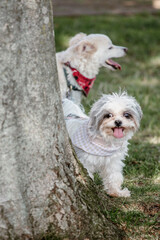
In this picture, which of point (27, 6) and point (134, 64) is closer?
point (27, 6)

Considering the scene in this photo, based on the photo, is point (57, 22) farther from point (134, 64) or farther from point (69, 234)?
point (69, 234)

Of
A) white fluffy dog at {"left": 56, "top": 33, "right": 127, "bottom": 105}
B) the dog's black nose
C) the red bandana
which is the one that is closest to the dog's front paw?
the dog's black nose

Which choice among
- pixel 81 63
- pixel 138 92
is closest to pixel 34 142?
pixel 81 63

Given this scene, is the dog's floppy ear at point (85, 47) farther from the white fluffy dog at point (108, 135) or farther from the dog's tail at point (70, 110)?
the white fluffy dog at point (108, 135)

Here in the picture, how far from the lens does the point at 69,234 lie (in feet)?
9.71

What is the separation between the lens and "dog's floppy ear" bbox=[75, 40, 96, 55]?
6.18m

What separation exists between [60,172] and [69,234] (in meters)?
0.45

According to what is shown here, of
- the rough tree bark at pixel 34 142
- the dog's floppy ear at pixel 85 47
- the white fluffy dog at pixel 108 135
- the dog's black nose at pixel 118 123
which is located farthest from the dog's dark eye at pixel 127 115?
the dog's floppy ear at pixel 85 47

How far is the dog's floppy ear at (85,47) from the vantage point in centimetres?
618

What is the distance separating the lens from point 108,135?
414 centimetres

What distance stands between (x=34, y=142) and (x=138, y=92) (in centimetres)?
592

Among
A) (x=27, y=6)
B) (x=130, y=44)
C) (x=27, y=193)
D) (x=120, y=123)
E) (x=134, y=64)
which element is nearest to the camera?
(x=27, y=6)

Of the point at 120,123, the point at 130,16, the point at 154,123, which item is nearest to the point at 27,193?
the point at 120,123

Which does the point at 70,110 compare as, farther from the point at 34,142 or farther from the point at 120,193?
the point at 34,142
